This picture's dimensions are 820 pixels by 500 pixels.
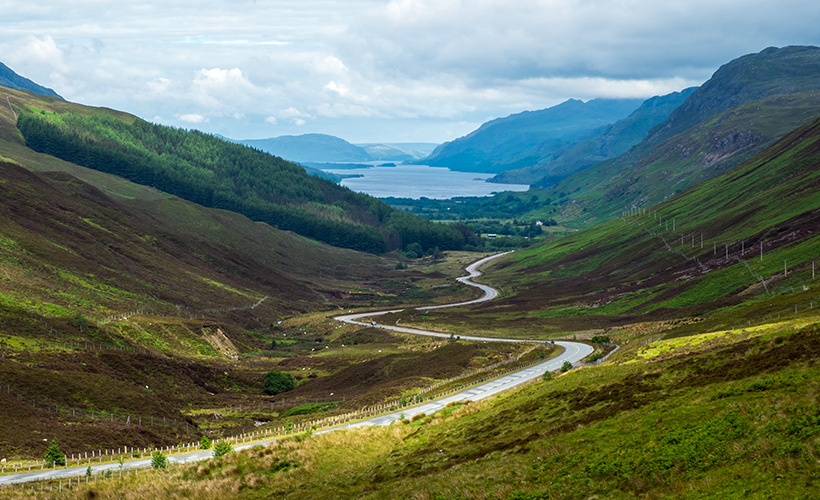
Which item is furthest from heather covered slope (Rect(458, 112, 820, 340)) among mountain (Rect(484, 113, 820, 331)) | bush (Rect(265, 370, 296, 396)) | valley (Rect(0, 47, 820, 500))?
bush (Rect(265, 370, 296, 396))

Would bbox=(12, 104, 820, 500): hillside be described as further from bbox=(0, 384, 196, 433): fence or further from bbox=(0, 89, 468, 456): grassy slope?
bbox=(0, 384, 196, 433): fence

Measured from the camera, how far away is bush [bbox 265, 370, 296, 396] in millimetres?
101250

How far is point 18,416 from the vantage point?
60.3 meters

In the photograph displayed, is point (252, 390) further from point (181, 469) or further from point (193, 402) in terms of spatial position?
point (181, 469)

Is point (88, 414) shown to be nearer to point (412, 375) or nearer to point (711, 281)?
point (412, 375)

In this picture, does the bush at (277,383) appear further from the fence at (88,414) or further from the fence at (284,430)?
the fence at (88,414)

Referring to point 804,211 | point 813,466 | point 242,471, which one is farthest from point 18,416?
point 804,211

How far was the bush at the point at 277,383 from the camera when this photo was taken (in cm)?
10125

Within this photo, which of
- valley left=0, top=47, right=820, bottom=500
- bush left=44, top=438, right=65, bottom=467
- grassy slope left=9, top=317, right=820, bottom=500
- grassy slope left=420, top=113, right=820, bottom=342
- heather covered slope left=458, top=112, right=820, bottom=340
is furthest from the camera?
grassy slope left=420, top=113, right=820, bottom=342

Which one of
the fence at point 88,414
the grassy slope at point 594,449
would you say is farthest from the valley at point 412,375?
the fence at point 88,414

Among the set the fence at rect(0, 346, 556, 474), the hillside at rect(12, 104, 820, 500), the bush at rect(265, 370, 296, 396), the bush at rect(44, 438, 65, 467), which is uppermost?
the hillside at rect(12, 104, 820, 500)

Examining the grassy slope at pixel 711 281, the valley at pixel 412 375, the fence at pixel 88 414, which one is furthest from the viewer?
the grassy slope at pixel 711 281

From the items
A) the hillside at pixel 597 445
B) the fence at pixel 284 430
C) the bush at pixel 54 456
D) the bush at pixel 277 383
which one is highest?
the hillside at pixel 597 445

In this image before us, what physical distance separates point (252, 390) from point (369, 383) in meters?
18.3
